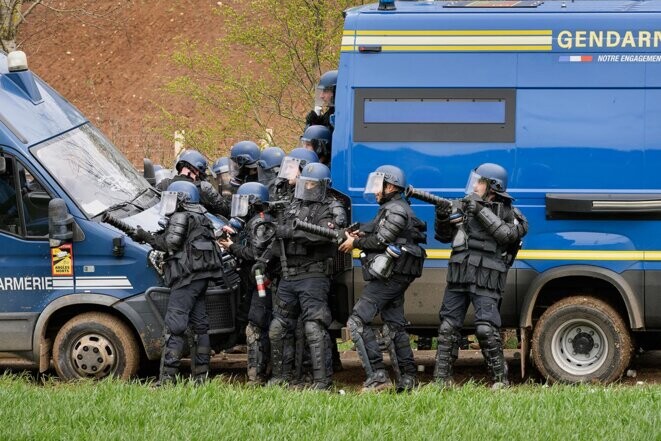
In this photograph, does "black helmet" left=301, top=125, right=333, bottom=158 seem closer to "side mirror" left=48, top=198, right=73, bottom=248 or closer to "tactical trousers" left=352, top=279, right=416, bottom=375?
"tactical trousers" left=352, top=279, right=416, bottom=375

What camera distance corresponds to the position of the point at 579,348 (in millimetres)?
10477

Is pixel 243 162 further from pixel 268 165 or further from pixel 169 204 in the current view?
pixel 169 204

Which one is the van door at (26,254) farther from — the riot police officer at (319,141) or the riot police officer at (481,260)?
the riot police officer at (481,260)

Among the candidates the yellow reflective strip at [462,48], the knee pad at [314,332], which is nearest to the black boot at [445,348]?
the knee pad at [314,332]

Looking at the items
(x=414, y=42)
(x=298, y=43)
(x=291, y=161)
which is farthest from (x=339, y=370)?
(x=298, y=43)

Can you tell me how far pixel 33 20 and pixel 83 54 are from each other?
2805mm

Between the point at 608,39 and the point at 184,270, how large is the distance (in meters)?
3.81

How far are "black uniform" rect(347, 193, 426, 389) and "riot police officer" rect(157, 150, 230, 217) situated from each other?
232 cm

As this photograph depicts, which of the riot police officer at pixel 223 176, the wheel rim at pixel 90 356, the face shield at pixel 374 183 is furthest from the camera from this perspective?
the riot police officer at pixel 223 176

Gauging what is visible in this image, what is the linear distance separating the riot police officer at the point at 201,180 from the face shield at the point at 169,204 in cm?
169

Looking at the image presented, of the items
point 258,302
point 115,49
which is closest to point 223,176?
point 258,302

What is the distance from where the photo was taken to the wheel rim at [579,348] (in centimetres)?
1042

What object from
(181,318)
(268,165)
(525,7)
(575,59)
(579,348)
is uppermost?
(525,7)

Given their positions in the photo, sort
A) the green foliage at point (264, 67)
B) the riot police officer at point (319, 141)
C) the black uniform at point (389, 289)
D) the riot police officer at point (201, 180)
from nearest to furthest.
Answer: the black uniform at point (389, 289) < the riot police officer at point (319, 141) < the riot police officer at point (201, 180) < the green foliage at point (264, 67)
